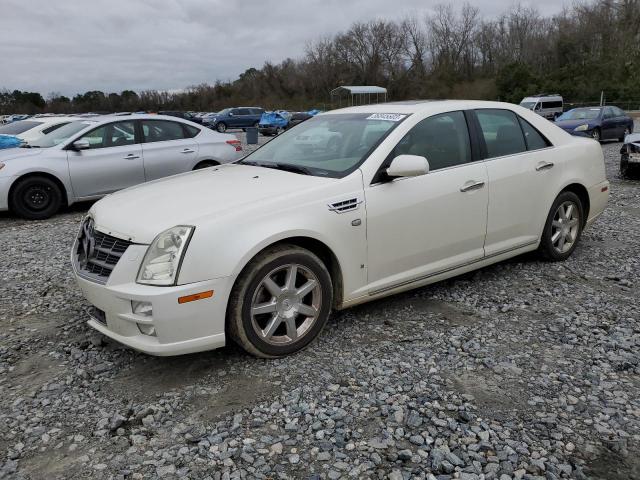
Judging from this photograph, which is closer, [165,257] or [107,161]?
[165,257]

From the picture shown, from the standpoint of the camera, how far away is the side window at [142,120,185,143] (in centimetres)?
929

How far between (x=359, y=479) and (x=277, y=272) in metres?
1.40

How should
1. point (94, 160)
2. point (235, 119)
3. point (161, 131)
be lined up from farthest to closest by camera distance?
point (235, 119), point (161, 131), point (94, 160)

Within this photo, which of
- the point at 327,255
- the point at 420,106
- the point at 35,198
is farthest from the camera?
the point at 35,198

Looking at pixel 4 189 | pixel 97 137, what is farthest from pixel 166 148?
pixel 4 189

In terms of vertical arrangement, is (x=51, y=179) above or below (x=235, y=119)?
above

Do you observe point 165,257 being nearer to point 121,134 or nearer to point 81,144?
point 81,144

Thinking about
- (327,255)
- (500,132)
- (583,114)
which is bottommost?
(583,114)

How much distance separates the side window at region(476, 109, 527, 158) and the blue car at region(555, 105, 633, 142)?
609 inches

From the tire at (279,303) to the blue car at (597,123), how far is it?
1774cm

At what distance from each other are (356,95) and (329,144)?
63.3 metres

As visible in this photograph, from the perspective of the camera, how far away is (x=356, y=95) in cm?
6538

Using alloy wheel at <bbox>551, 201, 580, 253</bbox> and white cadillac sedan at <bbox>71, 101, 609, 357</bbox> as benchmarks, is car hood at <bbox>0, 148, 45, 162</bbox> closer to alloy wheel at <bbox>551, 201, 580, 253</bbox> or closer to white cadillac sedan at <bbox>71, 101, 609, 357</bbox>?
white cadillac sedan at <bbox>71, 101, 609, 357</bbox>

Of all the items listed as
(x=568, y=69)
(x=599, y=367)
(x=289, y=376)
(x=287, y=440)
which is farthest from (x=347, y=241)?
(x=568, y=69)
